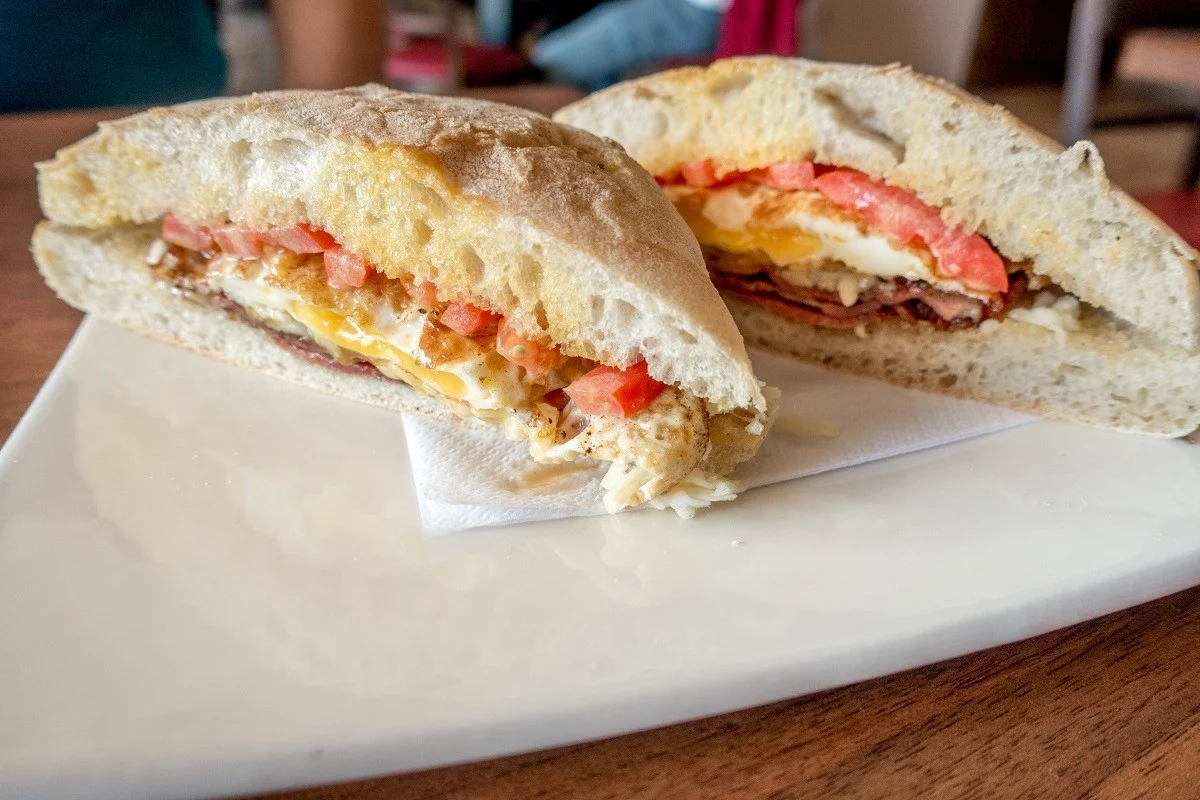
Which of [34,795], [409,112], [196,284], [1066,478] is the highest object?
[409,112]

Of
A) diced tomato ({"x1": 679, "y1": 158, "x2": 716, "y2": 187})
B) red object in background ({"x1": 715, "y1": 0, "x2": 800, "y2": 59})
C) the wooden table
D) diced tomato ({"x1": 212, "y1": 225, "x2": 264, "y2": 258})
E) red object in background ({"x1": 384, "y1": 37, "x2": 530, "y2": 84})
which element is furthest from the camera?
red object in background ({"x1": 384, "y1": 37, "x2": 530, "y2": 84})

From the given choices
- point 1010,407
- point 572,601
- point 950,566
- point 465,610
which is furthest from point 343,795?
point 1010,407

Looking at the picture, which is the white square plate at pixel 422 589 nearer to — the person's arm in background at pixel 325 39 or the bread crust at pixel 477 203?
the bread crust at pixel 477 203

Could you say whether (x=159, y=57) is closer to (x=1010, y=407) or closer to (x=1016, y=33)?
(x=1010, y=407)

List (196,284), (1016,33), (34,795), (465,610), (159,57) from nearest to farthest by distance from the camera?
1. (34,795)
2. (465,610)
3. (196,284)
4. (159,57)
5. (1016,33)

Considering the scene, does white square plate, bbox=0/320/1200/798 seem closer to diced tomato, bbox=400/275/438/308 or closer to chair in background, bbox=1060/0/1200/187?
diced tomato, bbox=400/275/438/308

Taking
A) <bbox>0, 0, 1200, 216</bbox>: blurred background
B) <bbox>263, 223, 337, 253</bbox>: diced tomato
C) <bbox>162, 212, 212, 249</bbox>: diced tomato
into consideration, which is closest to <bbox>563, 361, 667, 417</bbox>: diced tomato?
<bbox>263, 223, 337, 253</bbox>: diced tomato

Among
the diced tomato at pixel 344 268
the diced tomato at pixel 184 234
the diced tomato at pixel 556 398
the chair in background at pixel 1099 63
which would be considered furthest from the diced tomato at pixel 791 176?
the chair in background at pixel 1099 63

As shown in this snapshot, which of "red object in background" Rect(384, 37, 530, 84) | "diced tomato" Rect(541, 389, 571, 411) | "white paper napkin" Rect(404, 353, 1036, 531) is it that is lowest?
"white paper napkin" Rect(404, 353, 1036, 531)
